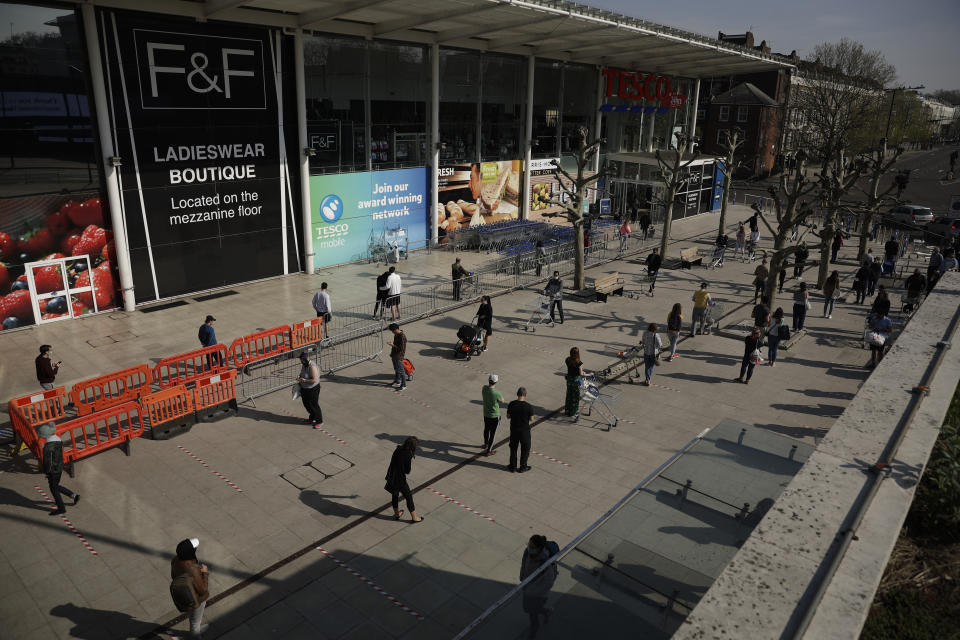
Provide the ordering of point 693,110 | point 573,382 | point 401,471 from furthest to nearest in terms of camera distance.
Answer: point 693,110 → point 573,382 → point 401,471

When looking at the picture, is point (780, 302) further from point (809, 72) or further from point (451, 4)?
point (809, 72)

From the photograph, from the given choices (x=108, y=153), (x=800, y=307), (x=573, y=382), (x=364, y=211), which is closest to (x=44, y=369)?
(x=108, y=153)

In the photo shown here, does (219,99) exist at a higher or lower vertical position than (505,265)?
higher

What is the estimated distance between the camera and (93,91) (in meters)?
17.7

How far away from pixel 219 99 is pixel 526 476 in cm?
1648

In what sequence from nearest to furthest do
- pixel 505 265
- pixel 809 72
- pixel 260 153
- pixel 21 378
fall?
1. pixel 21 378
2. pixel 260 153
3. pixel 505 265
4. pixel 809 72

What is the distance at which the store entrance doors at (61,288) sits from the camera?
1788 centimetres

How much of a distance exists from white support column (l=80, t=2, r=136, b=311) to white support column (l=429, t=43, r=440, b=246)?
1327cm

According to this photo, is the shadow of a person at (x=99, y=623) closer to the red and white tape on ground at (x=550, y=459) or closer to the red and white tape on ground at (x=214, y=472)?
the red and white tape on ground at (x=214, y=472)

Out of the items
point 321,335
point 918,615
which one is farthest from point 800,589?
point 321,335

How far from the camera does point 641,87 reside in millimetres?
39344

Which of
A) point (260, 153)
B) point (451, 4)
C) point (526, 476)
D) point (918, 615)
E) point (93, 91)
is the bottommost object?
point (526, 476)

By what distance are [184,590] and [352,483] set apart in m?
3.95

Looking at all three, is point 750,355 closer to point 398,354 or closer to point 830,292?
point 830,292
